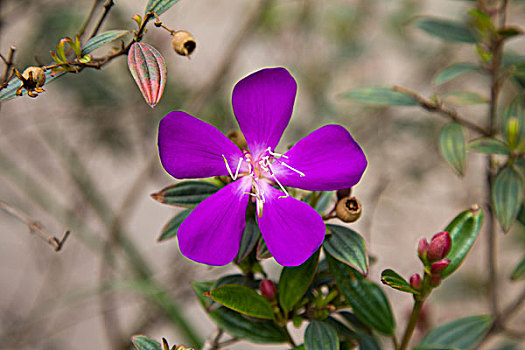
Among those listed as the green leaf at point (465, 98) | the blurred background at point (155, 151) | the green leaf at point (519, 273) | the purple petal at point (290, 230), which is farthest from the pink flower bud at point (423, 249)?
the blurred background at point (155, 151)

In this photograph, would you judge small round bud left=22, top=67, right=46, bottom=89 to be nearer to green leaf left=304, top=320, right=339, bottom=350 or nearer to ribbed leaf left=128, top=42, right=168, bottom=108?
ribbed leaf left=128, top=42, right=168, bottom=108

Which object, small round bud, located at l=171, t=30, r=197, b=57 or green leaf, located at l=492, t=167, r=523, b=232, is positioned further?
green leaf, located at l=492, t=167, r=523, b=232

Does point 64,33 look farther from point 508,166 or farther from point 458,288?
point 458,288

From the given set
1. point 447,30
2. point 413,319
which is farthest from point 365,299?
point 447,30

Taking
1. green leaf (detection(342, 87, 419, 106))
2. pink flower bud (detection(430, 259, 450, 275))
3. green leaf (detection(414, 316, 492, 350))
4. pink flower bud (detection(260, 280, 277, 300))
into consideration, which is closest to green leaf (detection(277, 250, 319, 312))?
pink flower bud (detection(260, 280, 277, 300))

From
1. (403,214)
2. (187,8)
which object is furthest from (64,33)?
(403,214)

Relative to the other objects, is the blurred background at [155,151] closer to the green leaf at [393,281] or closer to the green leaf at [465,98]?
the green leaf at [465,98]

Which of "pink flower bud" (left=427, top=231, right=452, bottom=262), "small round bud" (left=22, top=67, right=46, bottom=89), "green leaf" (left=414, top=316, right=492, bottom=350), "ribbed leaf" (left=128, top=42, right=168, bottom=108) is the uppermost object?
"small round bud" (left=22, top=67, right=46, bottom=89)
